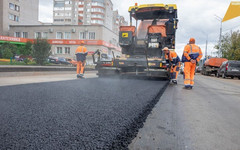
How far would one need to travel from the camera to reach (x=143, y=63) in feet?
21.8

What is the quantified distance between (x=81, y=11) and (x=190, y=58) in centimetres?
6358

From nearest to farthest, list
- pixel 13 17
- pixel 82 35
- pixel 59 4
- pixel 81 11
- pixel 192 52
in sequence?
pixel 192 52 → pixel 82 35 → pixel 13 17 → pixel 59 4 → pixel 81 11

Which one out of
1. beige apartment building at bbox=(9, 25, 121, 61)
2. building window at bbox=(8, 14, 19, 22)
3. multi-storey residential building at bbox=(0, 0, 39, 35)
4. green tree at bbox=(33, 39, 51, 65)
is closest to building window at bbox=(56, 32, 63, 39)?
beige apartment building at bbox=(9, 25, 121, 61)

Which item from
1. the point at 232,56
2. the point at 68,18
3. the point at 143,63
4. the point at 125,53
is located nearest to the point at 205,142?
the point at 143,63

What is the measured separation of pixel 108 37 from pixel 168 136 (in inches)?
1333

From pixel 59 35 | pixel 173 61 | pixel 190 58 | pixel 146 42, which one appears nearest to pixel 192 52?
pixel 190 58

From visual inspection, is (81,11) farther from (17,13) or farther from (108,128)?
(108,128)

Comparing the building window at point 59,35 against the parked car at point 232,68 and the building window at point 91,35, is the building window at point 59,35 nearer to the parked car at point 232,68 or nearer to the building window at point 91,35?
the building window at point 91,35

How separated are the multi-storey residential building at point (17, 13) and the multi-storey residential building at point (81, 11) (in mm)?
15964

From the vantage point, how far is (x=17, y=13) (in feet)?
124

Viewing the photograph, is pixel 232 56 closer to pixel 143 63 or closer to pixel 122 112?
pixel 143 63

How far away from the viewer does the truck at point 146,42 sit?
261 inches

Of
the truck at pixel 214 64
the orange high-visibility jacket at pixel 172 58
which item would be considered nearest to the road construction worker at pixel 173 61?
the orange high-visibility jacket at pixel 172 58

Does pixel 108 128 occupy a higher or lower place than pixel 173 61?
lower
